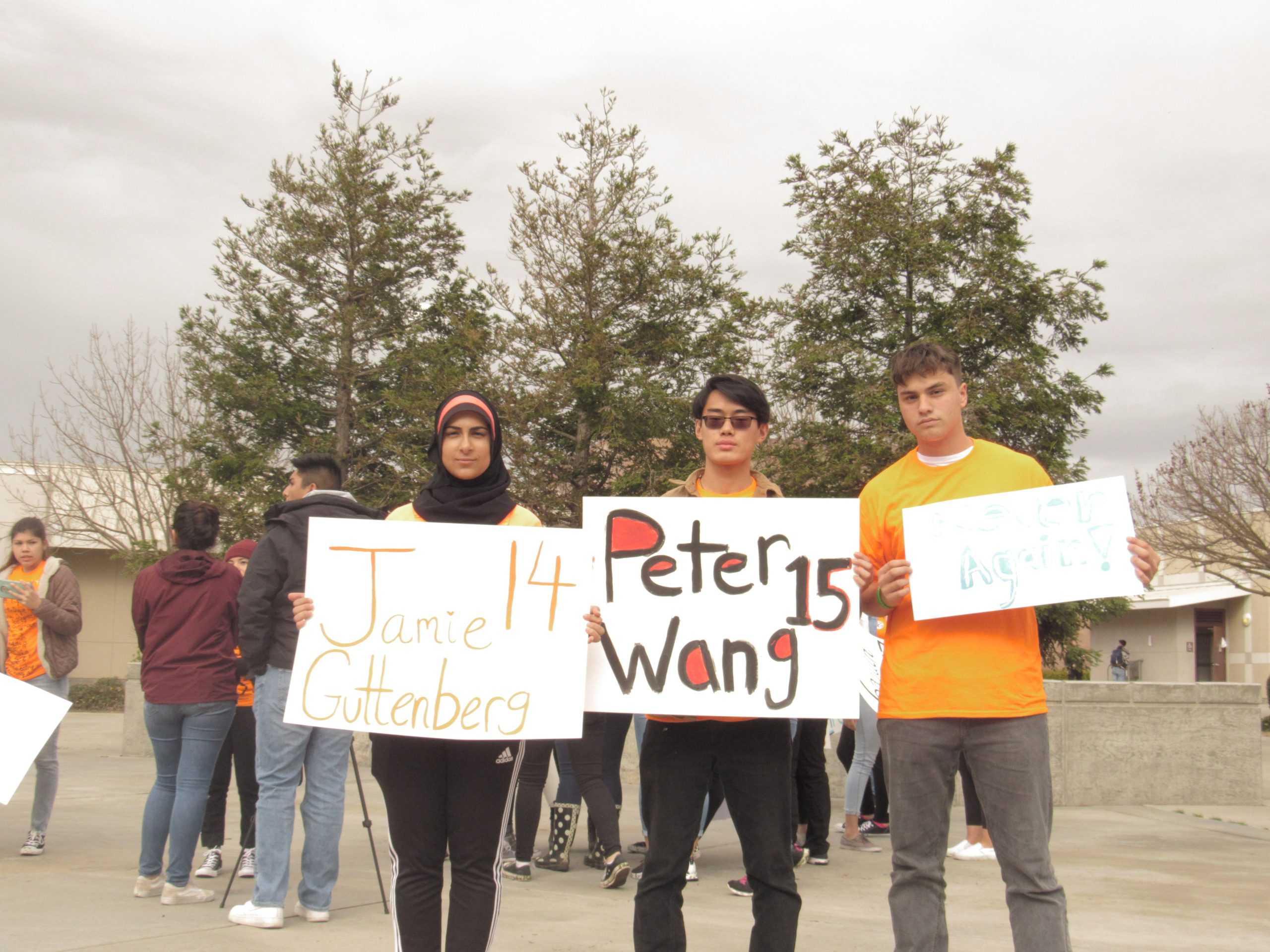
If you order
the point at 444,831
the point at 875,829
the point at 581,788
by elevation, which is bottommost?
the point at 875,829

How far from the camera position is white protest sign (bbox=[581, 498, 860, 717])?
3611mm

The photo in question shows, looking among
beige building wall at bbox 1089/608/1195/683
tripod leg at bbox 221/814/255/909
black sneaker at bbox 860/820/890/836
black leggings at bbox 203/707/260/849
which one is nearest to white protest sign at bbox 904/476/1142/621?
tripod leg at bbox 221/814/255/909

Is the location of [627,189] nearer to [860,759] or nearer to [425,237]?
[425,237]

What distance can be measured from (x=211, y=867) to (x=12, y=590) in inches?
72.6

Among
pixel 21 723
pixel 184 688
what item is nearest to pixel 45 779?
pixel 184 688

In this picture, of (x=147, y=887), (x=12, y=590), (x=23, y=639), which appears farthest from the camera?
(x=23, y=639)

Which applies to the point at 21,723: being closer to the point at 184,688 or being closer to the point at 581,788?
the point at 184,688

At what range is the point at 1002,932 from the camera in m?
5.08

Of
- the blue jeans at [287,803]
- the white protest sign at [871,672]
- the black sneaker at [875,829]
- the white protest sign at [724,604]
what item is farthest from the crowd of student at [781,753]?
the black sneaker at [875,829]

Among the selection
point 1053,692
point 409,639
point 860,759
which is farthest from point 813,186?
point 409,639

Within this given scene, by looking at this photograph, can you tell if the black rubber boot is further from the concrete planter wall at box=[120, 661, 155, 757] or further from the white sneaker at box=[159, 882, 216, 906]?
the concrete planter wall at box=[120, 661, 155, 757]

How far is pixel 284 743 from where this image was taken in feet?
16.6

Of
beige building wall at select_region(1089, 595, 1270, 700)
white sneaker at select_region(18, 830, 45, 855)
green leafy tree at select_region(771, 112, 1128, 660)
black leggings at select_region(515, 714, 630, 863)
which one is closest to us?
black leggings at select_region(515, 714, 630, 863)

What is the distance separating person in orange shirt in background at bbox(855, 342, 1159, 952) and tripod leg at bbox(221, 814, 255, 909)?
10.1ft
